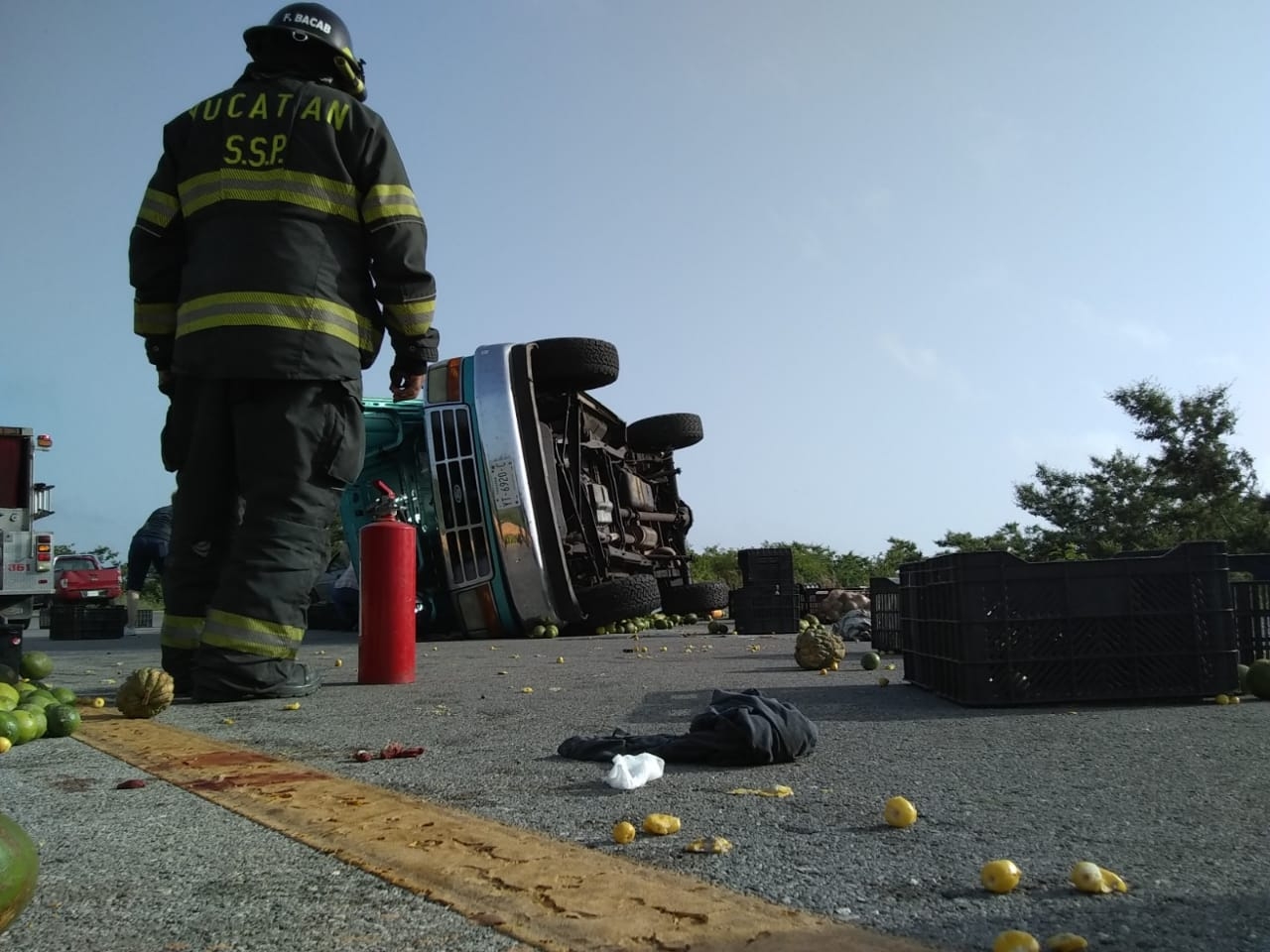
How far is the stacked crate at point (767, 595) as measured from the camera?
13.2 meters

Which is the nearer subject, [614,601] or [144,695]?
[144,695]

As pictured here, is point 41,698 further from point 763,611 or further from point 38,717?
point 763,611

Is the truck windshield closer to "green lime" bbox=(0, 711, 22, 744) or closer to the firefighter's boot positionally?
the firefighter's boot

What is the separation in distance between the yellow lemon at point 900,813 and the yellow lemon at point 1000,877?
0.48 meters

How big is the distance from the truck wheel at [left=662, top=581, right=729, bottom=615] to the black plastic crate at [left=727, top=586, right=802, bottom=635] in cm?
192

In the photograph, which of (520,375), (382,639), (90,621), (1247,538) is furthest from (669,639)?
(1247,538)

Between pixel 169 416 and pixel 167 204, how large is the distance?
1163 mm

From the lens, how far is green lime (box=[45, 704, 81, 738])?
406 cm

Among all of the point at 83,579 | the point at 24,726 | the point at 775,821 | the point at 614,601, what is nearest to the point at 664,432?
the point at 614,601

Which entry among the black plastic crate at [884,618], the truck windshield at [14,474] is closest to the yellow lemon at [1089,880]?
the black plastic crate at [884,618]

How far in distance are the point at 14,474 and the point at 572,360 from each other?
6.22 meters

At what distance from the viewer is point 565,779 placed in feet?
10.1

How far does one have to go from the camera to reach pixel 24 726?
151 inches

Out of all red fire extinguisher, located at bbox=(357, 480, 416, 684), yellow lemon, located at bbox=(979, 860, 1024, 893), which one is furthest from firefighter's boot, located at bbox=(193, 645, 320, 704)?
yellow lemon, located at bbox=(979, 860, 1024, 893)
